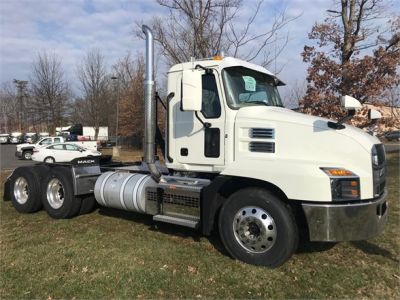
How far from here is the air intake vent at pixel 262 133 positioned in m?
5.53

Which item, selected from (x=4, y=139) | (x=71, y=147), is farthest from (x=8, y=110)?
(x=71, y=147)

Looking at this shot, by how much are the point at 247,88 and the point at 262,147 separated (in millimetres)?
1046

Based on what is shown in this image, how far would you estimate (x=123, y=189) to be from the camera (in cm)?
713

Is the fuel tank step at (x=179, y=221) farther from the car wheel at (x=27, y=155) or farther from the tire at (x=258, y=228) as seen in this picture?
the car wheel at (x=27, y=155)

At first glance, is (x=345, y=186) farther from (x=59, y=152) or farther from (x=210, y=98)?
(x=59, y=152)

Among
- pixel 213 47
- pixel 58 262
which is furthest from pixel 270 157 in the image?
pixel 213 47

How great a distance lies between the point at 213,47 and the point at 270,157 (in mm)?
10999

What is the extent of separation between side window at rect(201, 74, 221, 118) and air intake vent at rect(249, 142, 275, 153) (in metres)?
0.68

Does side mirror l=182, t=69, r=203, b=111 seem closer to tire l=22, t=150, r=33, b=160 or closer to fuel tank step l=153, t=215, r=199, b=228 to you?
fuel tank step l=153, t=215, r=199, b=228

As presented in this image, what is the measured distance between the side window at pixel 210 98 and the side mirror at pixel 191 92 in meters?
0.45

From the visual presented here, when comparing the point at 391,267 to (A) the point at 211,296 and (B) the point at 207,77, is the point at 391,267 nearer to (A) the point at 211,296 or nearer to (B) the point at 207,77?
(A) the point at 211,296

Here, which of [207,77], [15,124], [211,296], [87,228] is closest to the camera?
[211,296]

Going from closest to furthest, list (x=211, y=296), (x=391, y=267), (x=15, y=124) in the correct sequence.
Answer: (x=211, y=296)
(x=391, y=267)
(x=15, y=124)

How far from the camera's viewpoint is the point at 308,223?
4957 millimetres
